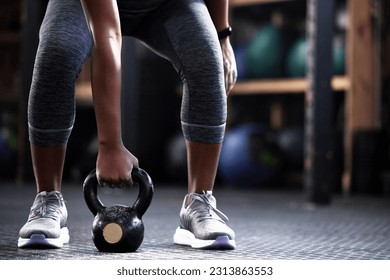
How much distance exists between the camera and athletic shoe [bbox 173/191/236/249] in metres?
1.26

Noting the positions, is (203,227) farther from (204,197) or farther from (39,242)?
(39,242)

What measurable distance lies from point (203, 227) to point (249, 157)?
2241 millimetres

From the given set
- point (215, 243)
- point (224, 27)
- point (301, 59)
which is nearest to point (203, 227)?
point (215, 243)

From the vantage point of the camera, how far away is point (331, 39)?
2465 mm

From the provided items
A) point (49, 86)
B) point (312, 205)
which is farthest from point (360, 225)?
point (49, 86)

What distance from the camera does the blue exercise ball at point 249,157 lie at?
3.49 meters

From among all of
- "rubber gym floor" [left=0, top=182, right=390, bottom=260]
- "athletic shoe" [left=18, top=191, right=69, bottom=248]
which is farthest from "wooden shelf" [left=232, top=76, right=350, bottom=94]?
"athletic shoe" [left=18, top=191, right=69, bottom=248]

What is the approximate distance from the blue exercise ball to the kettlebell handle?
2290 mm

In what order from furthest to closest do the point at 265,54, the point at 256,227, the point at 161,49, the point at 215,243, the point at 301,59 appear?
the point at 265,54, the point at 301,59, the point at 256,227, the point at 161,49, the point at 215,243

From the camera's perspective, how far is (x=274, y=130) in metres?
3.75

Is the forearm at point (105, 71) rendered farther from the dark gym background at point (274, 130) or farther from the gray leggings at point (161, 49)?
the dark gym background at point (274, 130)

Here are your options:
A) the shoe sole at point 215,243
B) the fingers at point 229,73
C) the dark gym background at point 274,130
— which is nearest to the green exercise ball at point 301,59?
the dark gym background at point 274,130

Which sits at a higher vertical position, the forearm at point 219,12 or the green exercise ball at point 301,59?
the green exercise ball at point 301,59

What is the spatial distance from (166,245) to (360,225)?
735 millimetres
